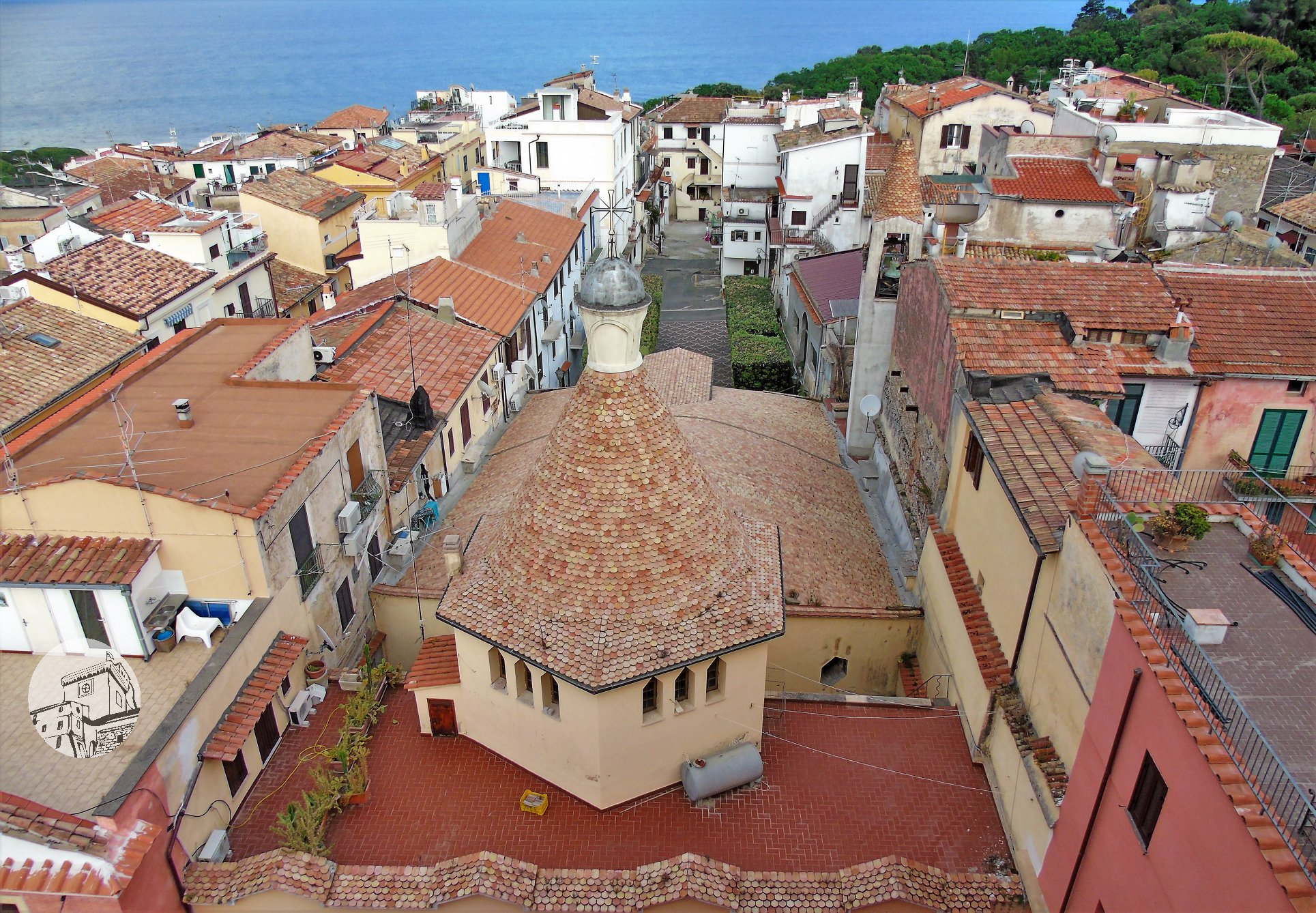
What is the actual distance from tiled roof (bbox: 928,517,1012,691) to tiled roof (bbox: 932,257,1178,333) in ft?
17.0

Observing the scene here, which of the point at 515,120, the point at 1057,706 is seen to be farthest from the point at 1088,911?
the point at 515,120

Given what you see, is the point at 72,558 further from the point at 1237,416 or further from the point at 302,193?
the point at 302,193

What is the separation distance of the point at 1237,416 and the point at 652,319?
119ft

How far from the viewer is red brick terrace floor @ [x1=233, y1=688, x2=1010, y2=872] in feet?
50.2

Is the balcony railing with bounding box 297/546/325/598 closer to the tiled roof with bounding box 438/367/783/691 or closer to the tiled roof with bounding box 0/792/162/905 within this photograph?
the tiled roof with bounding box 438/367/783/691

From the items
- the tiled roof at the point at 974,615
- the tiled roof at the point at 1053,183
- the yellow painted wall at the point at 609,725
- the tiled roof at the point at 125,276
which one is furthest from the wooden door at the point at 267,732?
the tiled roof at the point at 1053,183

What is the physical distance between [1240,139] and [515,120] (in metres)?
39.0

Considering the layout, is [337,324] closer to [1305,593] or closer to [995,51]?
[1305,593]

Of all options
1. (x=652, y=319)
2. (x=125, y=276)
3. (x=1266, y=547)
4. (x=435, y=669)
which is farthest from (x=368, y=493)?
(x=652, y=319)

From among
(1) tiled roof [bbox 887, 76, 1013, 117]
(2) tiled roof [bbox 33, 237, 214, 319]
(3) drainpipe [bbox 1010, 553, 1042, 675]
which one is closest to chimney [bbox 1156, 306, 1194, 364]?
(3) drainpipe [bbox 1010, 553, 1042, 675]

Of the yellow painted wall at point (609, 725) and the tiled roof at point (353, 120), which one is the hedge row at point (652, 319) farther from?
the tiled roof at point (353, 120)

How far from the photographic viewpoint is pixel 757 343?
143 ft

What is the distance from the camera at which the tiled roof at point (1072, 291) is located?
61.9 feet

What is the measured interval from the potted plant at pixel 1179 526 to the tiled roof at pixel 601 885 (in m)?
6.18
